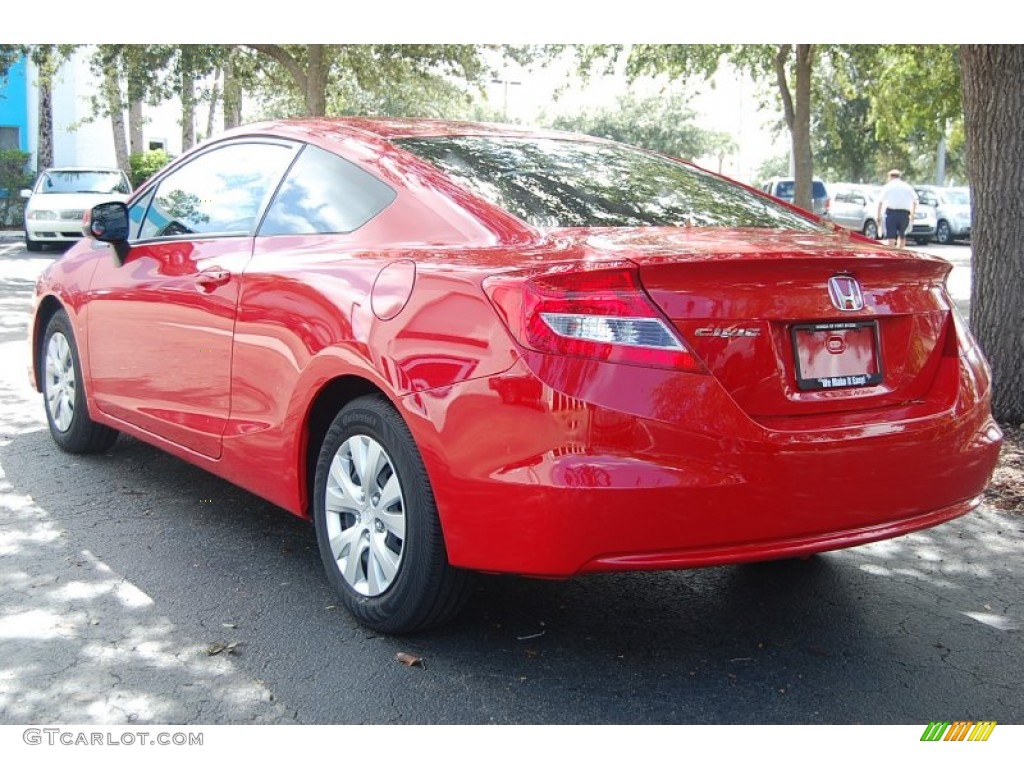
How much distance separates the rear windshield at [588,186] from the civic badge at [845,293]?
2.05 feet

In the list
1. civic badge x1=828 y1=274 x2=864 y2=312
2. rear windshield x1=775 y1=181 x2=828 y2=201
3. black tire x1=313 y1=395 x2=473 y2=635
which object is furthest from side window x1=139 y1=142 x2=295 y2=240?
rear windshield x1=775 y1=181 x2=828 y2=201

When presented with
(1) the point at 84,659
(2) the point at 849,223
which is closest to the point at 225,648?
(1) the point at 84,659

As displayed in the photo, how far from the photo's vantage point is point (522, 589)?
4168 mm

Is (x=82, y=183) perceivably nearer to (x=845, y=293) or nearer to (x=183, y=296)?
(x=183, y=296)

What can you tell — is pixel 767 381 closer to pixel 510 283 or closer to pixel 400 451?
pixel 510 283

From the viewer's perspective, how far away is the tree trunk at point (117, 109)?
24791 mm

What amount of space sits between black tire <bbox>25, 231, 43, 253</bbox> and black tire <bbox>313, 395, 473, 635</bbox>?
19.1 m

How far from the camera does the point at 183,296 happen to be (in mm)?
4637

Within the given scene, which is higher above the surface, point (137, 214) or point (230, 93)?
point (230, 93)

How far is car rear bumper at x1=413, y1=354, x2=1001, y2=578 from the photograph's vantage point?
9.96ft

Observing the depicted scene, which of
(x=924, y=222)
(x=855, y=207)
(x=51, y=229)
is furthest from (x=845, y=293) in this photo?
(x=855, y=207)

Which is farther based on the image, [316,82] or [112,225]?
[316,82]

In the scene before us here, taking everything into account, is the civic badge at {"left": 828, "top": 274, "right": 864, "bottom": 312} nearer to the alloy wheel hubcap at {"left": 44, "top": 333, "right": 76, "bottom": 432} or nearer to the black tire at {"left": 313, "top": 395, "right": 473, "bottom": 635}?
the black tire at {"left": 313, "top": 395, "right": 473, "bottom": 635}

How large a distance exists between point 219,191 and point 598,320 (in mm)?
2297
